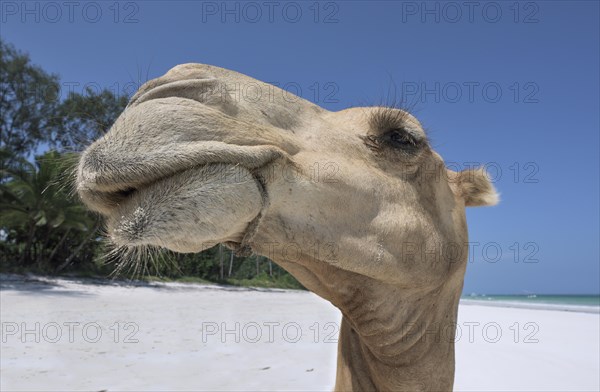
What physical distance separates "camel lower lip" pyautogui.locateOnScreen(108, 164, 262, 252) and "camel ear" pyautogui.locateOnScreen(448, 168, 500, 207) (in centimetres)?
192

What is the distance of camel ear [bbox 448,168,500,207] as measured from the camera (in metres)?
3.09

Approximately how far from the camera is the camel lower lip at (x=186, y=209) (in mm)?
1488

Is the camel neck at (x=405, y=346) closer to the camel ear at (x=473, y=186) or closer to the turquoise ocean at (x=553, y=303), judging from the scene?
the camel ear at (x=473, y=186)

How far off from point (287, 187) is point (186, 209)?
1.43ft

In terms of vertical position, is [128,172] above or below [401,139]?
below

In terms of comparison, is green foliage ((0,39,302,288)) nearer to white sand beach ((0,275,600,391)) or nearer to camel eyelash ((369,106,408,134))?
white sand beach ((0,275,600,391))

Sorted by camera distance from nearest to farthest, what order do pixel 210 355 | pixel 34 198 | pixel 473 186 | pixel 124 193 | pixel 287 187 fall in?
pixel 124 193 → pixel 287 187 → pixel 473 186 → pixel 210 355 → pixel 34 198

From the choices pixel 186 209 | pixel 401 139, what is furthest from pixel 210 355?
pixel 186 209

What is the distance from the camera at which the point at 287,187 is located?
1795mm

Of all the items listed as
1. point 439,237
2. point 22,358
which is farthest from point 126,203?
point 22,358

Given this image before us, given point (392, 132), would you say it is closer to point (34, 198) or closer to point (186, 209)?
point (186, 209)

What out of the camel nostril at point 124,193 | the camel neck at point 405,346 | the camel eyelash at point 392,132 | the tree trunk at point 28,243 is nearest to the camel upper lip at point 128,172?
the camel nostril at point 124,193

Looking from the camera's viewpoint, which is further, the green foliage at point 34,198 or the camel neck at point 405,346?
the green foliage at point 34,198

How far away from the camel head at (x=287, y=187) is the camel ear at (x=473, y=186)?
185 mm
